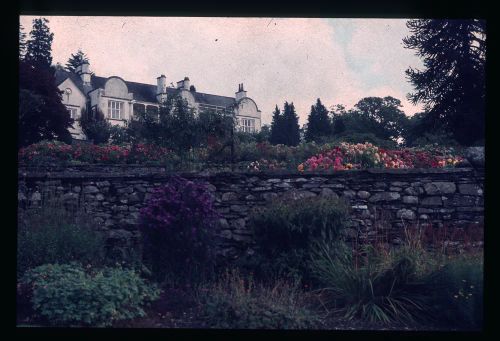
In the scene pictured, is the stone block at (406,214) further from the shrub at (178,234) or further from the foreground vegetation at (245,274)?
the shrub at (178,234)

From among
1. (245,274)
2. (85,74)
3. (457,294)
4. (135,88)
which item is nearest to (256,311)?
(245,274)

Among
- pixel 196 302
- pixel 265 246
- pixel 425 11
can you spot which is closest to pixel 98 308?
pixel 196 302

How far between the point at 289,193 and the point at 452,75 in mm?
9136

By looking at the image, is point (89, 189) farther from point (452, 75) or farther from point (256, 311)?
point (452, 75)

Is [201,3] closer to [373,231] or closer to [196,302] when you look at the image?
[196,302]

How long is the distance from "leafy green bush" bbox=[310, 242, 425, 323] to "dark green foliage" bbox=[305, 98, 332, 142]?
47.1ft

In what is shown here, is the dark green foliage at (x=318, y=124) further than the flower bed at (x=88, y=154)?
Yes

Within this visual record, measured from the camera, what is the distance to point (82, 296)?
4.51 m

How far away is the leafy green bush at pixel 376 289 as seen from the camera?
492 cm

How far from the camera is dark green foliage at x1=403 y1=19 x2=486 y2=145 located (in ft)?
42.4

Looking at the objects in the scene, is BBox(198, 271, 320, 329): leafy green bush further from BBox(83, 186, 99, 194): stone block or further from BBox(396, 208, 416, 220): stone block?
BBox(83, 186, 99, 194): stone block

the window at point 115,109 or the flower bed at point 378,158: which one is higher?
the window at point 115,109

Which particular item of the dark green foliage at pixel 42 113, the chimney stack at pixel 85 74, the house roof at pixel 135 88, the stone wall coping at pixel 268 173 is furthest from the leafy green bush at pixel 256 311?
the chimney stack at pixel 85 74

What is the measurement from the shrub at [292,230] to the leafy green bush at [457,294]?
1.45 metres
